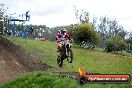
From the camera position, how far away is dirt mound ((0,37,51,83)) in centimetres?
2847

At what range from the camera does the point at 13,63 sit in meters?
31.0

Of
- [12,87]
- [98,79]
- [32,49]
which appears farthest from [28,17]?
[98,79]

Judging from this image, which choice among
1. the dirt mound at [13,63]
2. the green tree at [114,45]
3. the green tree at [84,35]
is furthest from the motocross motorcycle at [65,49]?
the green tree at [114,45]

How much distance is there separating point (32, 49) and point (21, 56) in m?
8.11

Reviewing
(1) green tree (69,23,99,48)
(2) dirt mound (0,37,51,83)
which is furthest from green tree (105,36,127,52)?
(2) dirt mound (0,37,51,83)

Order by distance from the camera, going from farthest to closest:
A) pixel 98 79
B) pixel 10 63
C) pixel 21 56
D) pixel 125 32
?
1. pixel 125 32
2. pixel 21 56
3. pixel 10 63
4. pixel 98 79

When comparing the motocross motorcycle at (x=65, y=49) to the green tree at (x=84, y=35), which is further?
the green tree at (x=84, y=35)

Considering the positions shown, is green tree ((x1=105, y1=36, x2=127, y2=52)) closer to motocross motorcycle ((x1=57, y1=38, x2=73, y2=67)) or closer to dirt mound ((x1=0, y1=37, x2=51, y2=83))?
dirt mound ((x1=0, y1=37, x2=51, y2=83))

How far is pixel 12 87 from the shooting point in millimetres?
23484

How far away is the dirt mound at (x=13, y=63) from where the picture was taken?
1121 inches

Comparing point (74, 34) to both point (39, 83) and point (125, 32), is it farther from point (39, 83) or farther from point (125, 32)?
point (125, 32)

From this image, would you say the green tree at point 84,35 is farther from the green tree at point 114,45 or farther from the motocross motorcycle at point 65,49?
the motocross motorcycle at point 65,49

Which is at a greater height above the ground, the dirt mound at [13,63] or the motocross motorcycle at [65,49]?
the motocross motorcycle at [65,49]

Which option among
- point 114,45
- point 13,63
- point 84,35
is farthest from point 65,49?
point 114,45
